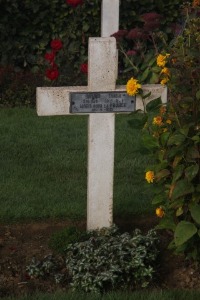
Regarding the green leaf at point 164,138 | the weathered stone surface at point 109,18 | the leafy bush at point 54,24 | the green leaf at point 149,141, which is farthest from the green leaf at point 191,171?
the leafy bush at point 54,24

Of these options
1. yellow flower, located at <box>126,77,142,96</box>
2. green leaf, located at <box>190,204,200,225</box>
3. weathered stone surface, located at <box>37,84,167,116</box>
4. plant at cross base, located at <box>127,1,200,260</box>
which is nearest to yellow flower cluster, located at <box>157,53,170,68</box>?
plant at cross base, located at <box>127,1,200,260</box>

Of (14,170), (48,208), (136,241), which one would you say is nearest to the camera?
(136,241)

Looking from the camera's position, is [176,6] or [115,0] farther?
[176,6]

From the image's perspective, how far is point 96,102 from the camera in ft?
18.3

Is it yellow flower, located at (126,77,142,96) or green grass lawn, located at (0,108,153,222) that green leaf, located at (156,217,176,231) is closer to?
green grass lawn, located at (0,108,153,222)

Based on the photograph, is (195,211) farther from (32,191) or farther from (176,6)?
(176,6)

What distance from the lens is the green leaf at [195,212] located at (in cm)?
506

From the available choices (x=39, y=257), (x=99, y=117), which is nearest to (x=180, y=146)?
(x=99, y=117)

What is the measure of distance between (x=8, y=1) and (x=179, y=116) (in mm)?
5651

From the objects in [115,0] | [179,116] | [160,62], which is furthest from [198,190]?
[115,0]

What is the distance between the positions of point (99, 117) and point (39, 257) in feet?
2.97

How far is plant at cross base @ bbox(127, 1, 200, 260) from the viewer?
5094mm

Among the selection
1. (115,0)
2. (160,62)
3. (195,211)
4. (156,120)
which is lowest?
(195,211)

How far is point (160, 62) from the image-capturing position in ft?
17.7
